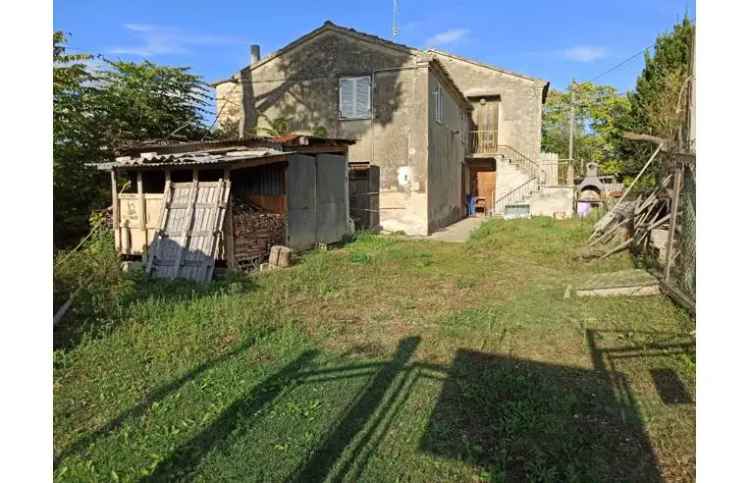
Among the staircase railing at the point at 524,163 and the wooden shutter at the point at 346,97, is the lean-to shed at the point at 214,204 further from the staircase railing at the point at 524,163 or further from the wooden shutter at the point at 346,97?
the staircase railing at the point at 524,163

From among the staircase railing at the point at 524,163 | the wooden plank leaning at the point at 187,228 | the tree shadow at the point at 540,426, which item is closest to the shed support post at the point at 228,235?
the wooden plank leaning at the point at 187,228

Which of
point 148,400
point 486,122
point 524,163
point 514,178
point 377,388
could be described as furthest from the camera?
point 486,122

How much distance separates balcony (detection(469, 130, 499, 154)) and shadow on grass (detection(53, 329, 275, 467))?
68.7 ft

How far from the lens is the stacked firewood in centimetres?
931

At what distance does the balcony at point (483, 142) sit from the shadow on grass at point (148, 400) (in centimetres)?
2094

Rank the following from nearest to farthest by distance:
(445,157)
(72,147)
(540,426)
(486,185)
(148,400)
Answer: (540,426), (148,400), (72,147), (445,157), (486,185)

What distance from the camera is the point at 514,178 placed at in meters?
23.0

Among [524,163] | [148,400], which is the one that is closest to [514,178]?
[524,163]

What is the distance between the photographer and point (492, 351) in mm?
4957

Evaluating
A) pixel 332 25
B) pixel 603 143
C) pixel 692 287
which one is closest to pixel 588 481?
pixel 692 287

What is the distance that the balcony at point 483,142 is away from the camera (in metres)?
24.0

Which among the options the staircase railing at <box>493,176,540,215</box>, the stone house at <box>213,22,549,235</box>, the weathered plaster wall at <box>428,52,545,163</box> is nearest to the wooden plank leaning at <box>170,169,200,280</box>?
the stone house at <box>213,22,549,235</box>

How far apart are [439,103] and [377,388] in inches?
567

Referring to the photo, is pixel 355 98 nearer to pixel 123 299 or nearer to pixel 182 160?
pixel 182 160
